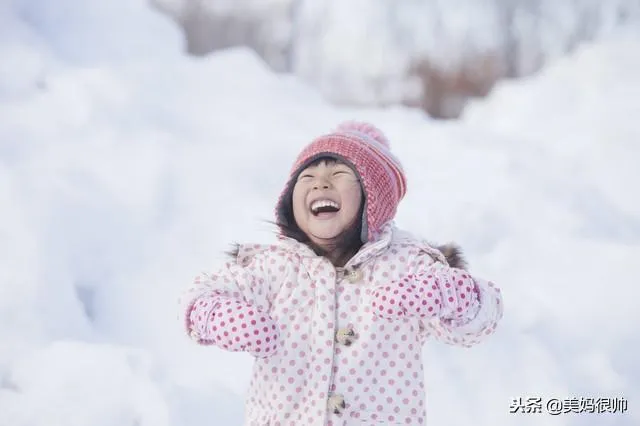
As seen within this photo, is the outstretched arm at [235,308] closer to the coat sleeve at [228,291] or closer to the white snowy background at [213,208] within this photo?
the coat sleeve at [228,291]

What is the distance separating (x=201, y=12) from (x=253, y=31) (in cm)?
21

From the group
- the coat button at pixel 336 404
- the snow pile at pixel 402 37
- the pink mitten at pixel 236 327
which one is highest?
the snow pile at pixel 402 37

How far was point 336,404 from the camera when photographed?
0.83 m

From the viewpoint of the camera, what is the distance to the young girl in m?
0.79

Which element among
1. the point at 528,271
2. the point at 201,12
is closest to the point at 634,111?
the point at 528,271

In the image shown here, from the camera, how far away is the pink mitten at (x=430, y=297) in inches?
30.6

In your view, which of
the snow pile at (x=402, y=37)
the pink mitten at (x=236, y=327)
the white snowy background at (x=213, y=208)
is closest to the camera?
the pink mitten at (x=236, y=327)

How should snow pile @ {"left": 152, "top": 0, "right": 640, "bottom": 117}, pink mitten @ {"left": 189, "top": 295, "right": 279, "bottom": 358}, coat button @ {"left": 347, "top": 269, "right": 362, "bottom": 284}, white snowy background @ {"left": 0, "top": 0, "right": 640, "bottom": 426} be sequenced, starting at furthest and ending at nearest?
snow pile @ {"left": 152, "top": 0, "right": 640, "bottom": 117} → white snowy background @ {"left": 0, "top": 0, "right": 640, "bottom": 426} → coat button @ {"left": 347, "top": 269, "right": 362, "bottom": 284} → pink mitten @ {"left": 189, "top": 295, "right": 279, "bottom": 358}

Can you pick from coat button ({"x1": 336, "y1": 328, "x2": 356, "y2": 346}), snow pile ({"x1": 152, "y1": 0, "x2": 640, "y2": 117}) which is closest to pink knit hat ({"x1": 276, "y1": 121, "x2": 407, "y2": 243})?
coat button ({"x1": 336, "y1": 328, "x2": 356, "y2": 346})

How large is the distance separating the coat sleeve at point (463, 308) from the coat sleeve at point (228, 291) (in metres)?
0.18

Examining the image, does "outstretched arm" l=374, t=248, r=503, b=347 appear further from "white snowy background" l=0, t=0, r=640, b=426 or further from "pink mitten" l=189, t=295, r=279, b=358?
"white snowy background" l=0, t=0, r=640, b=426

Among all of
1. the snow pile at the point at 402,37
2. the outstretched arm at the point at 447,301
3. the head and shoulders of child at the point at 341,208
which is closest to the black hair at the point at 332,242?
the head and shoulders of child at the point at 341,208

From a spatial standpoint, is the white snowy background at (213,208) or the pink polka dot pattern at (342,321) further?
the white snowy background at (213,208)

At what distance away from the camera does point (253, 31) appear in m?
2.97
